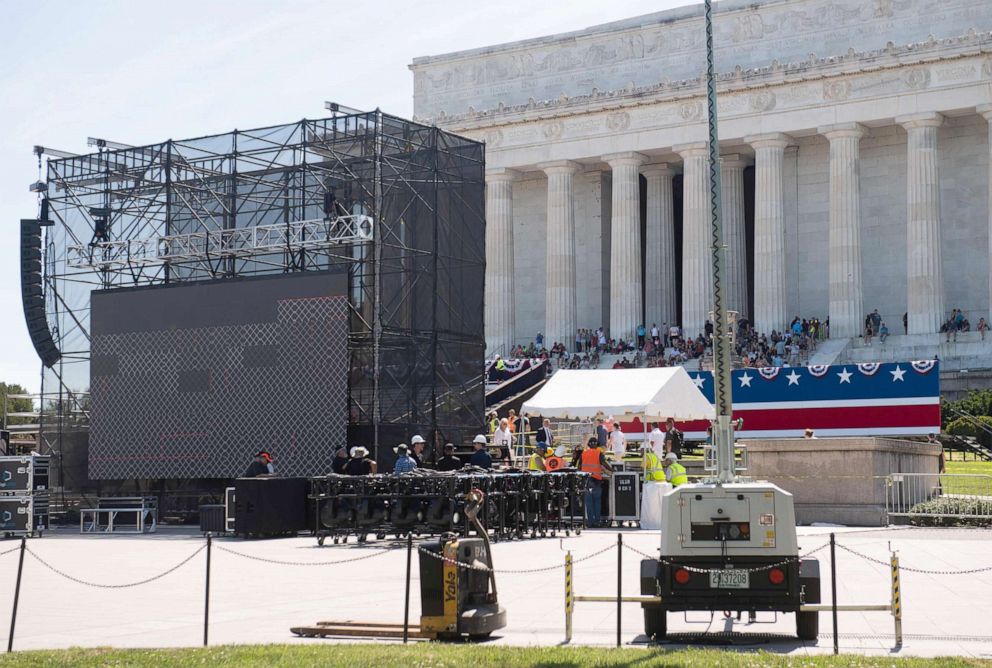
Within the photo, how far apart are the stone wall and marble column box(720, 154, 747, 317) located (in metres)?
37.7

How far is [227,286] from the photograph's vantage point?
A: 33594mm

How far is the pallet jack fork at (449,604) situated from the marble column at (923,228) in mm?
51486

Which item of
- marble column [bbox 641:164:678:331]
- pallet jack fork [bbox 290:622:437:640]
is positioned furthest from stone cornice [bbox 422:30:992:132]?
pallet jack fork [bbox 290:622:437:640]

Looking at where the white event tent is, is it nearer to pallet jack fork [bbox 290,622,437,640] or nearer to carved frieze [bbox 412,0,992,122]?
pallet jack fork [bbox 290,622,437,640]

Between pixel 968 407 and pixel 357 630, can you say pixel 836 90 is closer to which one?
pixel 968 407

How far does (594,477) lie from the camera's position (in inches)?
1230

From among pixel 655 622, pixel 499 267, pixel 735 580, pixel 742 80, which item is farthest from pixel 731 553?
pixel 499 267

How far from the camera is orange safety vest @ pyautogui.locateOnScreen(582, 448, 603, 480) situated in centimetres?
3114

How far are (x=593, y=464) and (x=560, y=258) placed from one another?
41576 mm

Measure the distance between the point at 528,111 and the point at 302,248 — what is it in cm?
3897

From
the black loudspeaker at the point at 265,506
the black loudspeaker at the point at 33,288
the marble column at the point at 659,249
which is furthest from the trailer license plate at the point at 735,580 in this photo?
the marble column at the point at 659,249

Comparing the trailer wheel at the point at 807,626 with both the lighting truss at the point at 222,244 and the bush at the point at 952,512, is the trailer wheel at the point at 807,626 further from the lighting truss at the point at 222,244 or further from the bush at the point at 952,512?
the lighting truss at the point at 222,244

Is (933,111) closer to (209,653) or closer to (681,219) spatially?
(681,219)

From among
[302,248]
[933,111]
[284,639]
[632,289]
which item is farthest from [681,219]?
[284,639]
